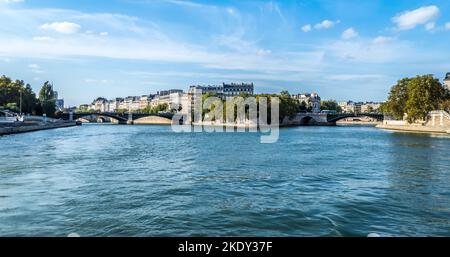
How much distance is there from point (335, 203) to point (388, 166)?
375 inches

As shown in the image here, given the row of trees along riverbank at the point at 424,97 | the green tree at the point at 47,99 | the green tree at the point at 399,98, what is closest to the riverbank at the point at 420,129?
the row of trees along riverbank at the point at 424,97

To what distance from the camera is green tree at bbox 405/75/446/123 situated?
2228 inches

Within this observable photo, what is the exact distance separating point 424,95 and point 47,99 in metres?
72.9

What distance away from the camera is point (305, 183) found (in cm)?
1421

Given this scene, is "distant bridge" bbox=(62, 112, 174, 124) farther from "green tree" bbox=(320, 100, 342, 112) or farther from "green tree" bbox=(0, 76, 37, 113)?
"green tree" bbox=(320, 100, 342, 112)

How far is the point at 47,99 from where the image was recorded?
298ft

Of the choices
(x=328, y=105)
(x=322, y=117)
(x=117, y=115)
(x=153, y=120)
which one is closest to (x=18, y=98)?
(x=117, y=115)

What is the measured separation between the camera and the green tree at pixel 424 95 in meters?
56.6

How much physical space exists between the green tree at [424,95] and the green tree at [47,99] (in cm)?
6530

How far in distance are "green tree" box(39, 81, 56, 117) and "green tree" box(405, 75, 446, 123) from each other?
6530 cm

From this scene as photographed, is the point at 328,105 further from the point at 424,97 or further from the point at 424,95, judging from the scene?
the point at 424,97

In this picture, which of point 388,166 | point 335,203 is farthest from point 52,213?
point 388,166
